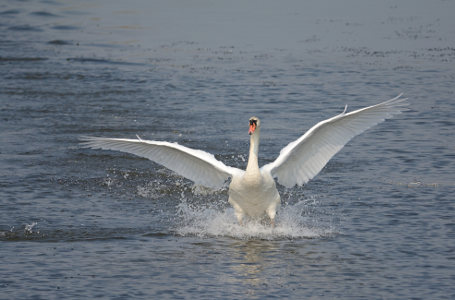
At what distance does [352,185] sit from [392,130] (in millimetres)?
3596

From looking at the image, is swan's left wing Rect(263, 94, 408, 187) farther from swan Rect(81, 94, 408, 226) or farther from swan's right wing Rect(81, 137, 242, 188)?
swan's right wing Rect(81, 137, 242, 188)

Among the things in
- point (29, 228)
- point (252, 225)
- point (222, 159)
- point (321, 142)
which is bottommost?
point (29, 228)

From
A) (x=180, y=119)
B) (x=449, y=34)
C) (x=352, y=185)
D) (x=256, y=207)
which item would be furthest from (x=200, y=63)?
(x=256, y=207)

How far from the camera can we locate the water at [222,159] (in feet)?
29.3

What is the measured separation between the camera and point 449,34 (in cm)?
2497

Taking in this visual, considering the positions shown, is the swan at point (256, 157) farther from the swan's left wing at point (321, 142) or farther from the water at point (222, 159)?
the water at point (222, 159)

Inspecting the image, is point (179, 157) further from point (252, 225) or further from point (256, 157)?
point (252, 225)

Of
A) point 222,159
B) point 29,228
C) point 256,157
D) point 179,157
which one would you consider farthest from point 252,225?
point 222,159

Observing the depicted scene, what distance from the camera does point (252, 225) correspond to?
34.6 feet

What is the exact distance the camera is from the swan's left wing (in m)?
10.1

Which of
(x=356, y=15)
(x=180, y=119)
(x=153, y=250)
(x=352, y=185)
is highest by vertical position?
(x=356, y=15)

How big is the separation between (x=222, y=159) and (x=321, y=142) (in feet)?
12.1

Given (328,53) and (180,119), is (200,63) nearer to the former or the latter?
(328,53)

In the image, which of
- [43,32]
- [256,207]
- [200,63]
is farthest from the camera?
[43,32]
